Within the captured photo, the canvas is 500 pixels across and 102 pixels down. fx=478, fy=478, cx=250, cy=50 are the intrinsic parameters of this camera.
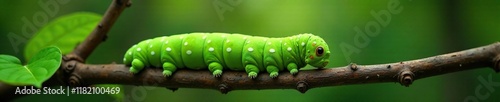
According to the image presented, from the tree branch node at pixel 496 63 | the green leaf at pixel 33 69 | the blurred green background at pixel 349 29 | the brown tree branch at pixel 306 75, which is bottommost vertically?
the green leaf at pixel 33 69

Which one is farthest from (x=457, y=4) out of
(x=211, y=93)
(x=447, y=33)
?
(x=211, y=93)

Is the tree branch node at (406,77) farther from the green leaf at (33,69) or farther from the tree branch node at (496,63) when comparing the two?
the green leaf at (33,69)

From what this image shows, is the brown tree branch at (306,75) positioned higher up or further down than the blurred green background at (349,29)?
further down

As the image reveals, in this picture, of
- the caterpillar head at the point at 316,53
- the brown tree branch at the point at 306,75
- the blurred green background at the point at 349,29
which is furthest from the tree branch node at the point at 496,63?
the blurred green background at the point at 349,29

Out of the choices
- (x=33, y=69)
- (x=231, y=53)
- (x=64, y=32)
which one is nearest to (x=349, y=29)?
(x=231, y=53)

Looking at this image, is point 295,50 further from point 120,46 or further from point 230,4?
point 120,46

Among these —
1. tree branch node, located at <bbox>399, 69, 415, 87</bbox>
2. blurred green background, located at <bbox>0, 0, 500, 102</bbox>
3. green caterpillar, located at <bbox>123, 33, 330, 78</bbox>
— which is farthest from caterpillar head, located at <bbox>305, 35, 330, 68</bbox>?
blurred green background, located at <bbox>0, 0, 500, 102</bbox>
